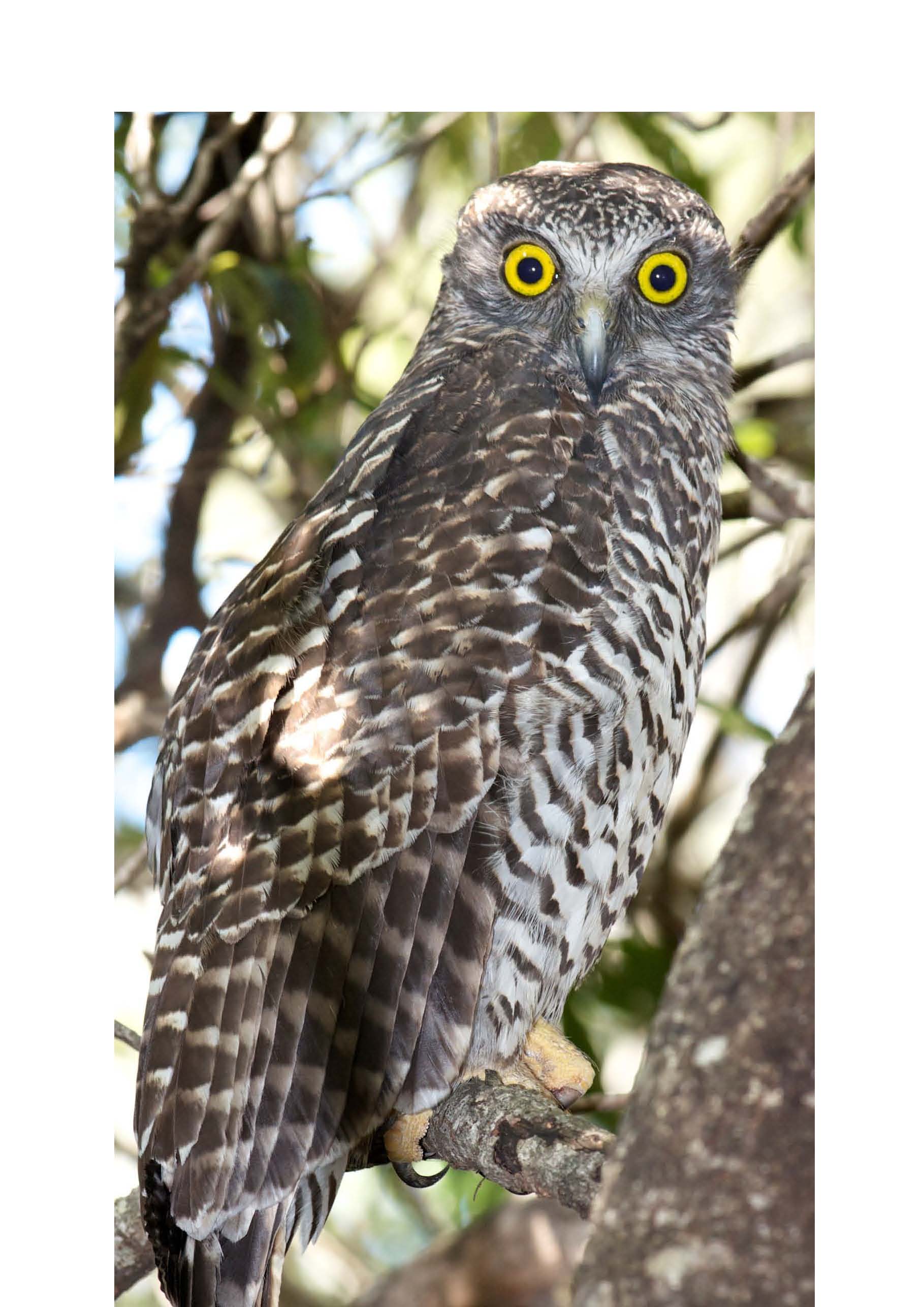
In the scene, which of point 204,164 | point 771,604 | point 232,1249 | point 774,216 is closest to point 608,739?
point 771,604

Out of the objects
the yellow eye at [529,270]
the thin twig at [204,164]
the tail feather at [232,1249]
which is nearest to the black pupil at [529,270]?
the yellow eye at [529,270]

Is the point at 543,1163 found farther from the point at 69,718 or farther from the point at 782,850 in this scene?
the point at 69,718

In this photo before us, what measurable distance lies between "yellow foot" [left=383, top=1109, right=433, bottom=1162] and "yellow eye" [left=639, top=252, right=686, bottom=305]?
130 centimetres

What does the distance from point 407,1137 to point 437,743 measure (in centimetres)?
60

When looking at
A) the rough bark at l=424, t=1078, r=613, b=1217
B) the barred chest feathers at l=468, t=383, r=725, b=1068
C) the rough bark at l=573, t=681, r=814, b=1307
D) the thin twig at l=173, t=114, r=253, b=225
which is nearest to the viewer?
the rough bark at l=573, t=681, r=814, b=1307

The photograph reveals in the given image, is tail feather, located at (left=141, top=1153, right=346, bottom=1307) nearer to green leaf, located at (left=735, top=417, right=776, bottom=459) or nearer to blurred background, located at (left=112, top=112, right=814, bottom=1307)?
blurred background, located at (left=112, top=112, right=814, bottom=1307)

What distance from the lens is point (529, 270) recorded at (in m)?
2.26

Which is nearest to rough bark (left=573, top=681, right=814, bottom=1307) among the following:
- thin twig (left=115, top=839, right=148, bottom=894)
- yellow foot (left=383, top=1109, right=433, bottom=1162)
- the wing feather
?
the wing feather

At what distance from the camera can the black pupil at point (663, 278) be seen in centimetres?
223

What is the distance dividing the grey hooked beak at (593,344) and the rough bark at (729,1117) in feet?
3.01

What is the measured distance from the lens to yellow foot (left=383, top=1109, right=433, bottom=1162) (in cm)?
200

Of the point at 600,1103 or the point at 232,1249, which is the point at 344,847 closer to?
the point at 232,1249

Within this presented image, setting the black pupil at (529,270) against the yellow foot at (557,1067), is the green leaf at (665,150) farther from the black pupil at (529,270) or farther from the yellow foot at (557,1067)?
the yellow foot at (557,1067)
